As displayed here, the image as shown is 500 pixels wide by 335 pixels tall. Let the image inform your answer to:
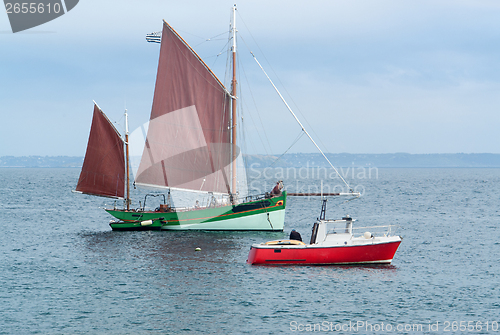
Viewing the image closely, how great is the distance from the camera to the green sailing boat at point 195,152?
176ft

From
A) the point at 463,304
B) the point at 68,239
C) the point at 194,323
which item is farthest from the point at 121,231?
the point at 463,304

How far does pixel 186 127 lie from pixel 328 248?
2321 centimetres

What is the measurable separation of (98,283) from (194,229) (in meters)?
22.9

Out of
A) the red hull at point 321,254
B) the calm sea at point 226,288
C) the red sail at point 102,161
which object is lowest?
the calm sea at point 226,288

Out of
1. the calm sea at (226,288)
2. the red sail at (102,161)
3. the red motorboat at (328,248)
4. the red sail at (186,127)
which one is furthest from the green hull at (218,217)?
the red motorboat at (328,248)

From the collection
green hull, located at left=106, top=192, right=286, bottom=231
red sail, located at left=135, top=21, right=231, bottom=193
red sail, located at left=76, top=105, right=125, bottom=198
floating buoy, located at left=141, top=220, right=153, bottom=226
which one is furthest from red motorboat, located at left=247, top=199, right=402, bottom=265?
red sail, located at left=76, top=105, right=125, bottom=198

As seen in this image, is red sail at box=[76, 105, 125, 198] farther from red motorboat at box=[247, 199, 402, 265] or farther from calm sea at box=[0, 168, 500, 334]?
red motorboat at box=[247, 199, 402, 265]

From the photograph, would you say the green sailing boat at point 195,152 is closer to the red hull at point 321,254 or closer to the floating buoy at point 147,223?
the floating buoy at point 147,223

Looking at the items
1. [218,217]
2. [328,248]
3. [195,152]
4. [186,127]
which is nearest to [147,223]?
[218,217]

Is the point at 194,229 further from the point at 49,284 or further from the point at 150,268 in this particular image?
the point at 49,284

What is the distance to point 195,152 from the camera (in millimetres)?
54844

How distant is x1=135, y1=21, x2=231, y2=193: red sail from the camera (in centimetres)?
5372

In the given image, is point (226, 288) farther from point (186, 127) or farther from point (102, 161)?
point (102, 161)

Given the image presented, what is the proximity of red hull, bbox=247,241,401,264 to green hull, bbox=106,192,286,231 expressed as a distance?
14500mm
